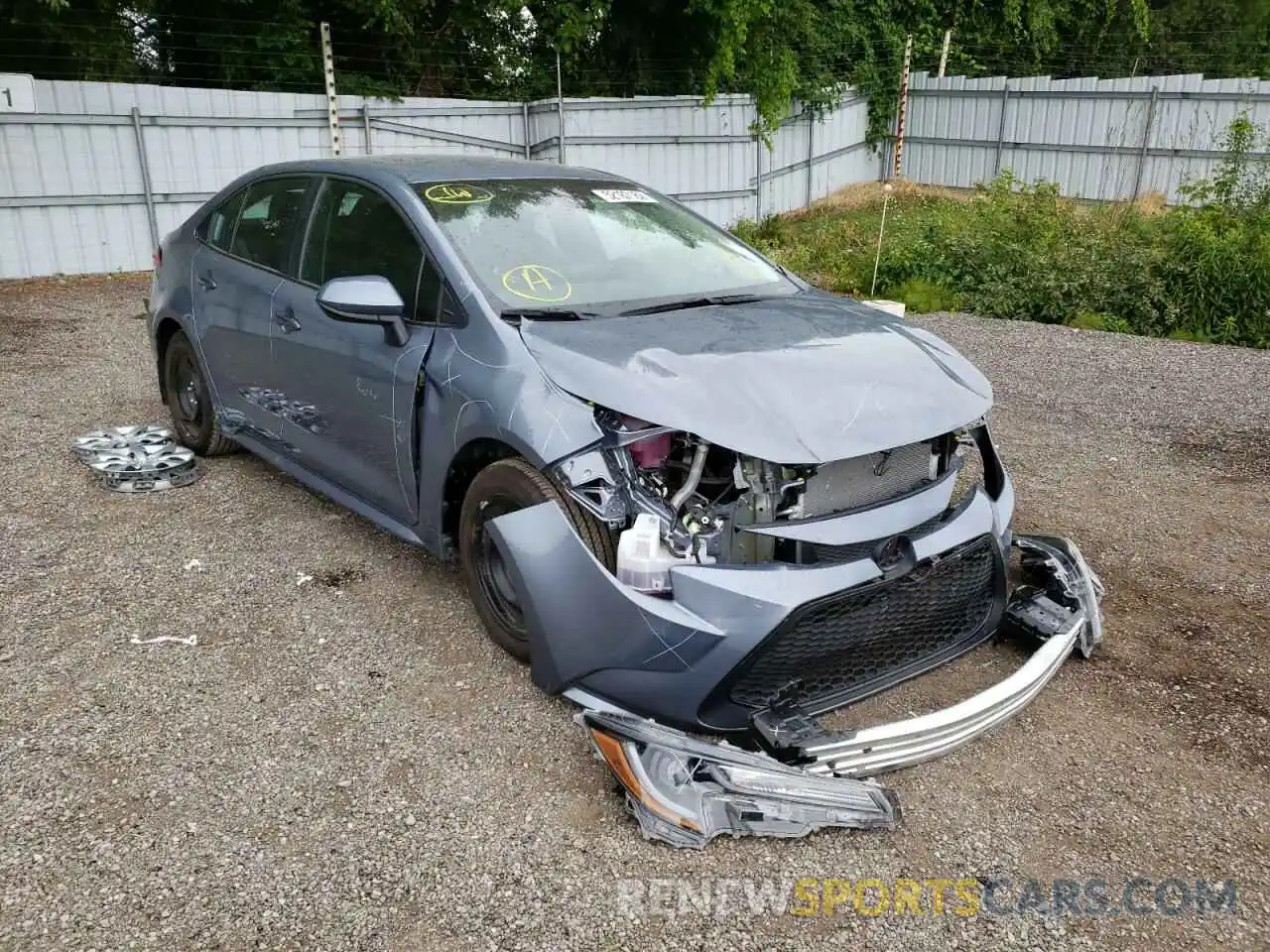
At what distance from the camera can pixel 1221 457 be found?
5.82 m

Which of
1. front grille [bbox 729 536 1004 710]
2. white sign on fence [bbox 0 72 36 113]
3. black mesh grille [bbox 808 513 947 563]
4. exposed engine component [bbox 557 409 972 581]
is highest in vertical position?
white sign on fence [bbox 0 72 36 113]

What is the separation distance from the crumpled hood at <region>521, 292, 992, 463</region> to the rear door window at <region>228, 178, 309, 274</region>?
1668 millimetres

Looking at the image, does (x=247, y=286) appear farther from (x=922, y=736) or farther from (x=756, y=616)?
(x=922, y=736)

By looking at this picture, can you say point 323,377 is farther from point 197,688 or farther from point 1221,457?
point 1221,457

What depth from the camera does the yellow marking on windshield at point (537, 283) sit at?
365 cm

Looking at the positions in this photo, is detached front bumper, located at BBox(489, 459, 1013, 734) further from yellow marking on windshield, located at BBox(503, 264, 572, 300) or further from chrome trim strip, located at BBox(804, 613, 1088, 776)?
yellow marking on windshield, located at BBox(503, 264, 572, 300)

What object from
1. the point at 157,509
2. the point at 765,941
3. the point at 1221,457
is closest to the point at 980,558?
the point at 765,941

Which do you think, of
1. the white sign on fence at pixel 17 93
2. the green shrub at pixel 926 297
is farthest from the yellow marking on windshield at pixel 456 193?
the white sign on fence at pixel 17 93

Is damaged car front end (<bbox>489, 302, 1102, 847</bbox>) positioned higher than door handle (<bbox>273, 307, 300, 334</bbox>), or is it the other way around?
door handle (<bbox>273, 307, 300, 334</bbox>)

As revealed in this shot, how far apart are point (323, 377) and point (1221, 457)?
483 cm

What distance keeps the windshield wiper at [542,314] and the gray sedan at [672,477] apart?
1cm

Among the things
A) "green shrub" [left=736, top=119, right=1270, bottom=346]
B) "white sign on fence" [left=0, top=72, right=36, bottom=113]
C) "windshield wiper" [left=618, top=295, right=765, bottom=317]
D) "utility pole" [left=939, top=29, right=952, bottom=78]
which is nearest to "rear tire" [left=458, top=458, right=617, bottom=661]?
"windshield wiper" [left=618, top=295, right=765, bottom=317]

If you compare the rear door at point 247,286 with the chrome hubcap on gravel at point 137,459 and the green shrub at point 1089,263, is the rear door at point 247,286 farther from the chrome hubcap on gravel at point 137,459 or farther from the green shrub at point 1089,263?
the green shrub at point 1089,263

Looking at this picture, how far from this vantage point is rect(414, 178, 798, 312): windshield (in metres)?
3.73
